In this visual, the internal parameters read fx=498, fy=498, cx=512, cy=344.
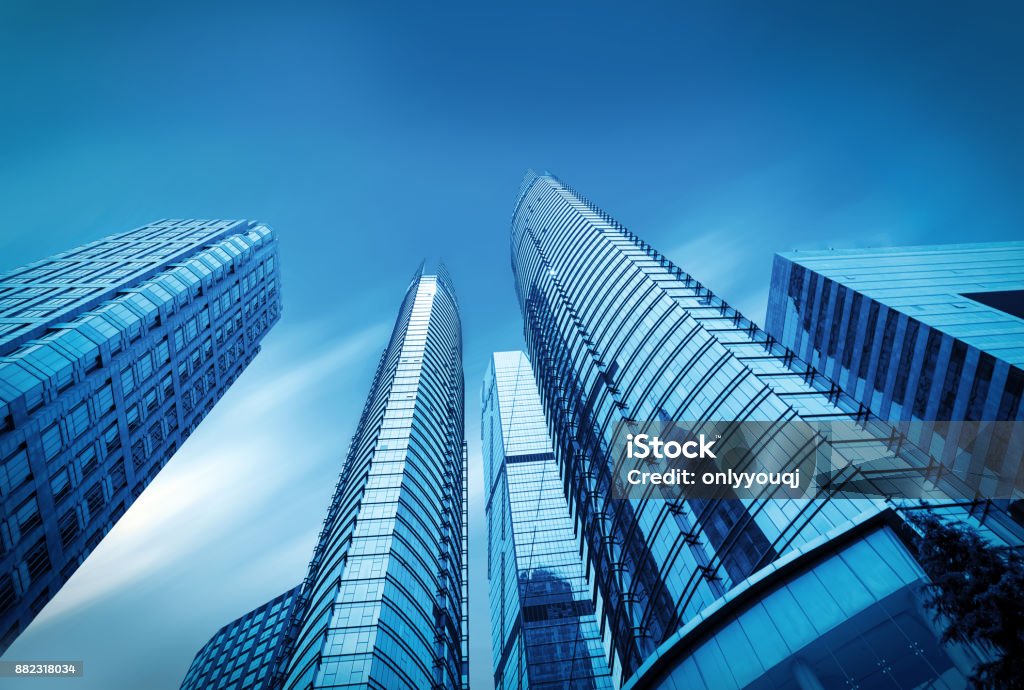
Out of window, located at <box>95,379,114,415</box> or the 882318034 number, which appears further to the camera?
window, located at <box>95,379,114,415</box>

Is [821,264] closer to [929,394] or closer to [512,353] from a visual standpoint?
[929,394]

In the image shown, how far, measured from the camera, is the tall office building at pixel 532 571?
74.8 metres

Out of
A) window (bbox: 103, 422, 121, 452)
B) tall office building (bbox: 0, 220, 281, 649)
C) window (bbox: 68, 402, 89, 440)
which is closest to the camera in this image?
tall office building (bbox: 0, 220, 281, 649)

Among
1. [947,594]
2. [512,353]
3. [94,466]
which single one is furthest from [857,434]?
[512,353]

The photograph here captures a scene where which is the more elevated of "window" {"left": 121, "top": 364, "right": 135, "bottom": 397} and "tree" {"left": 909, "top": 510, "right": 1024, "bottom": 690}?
"window" {"left": 121, "top": 364, "right": 135, "bottom": 397}

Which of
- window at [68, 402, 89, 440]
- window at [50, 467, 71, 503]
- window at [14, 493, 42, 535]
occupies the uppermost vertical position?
window at [68, 402, 89, 440]

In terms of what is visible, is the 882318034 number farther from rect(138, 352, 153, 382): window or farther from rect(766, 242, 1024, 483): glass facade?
rect(766, 242, 1024, 483): glass facade

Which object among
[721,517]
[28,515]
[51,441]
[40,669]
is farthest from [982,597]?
[51,441]

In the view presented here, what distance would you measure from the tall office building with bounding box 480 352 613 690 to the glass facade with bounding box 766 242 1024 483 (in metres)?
42.2

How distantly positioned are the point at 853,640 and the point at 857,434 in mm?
12954

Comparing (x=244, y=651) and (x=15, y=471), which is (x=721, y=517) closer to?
(x=15, y=471)

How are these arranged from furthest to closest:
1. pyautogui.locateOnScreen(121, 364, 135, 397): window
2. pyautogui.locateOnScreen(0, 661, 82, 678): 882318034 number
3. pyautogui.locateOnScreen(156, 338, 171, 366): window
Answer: pyautogui.locateOnScreen(156, 338, 171, 366): window → pyautogui.locateOnScreen(121, 364, 135, 397): window → pyautogui.locateOnScreen(0, 661, 82, 678): 882318034 number

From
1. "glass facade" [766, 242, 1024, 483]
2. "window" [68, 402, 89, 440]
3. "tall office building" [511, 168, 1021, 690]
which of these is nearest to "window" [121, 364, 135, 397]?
"window" [68, 402, 89, 440]

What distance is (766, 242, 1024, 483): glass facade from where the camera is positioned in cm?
3634
